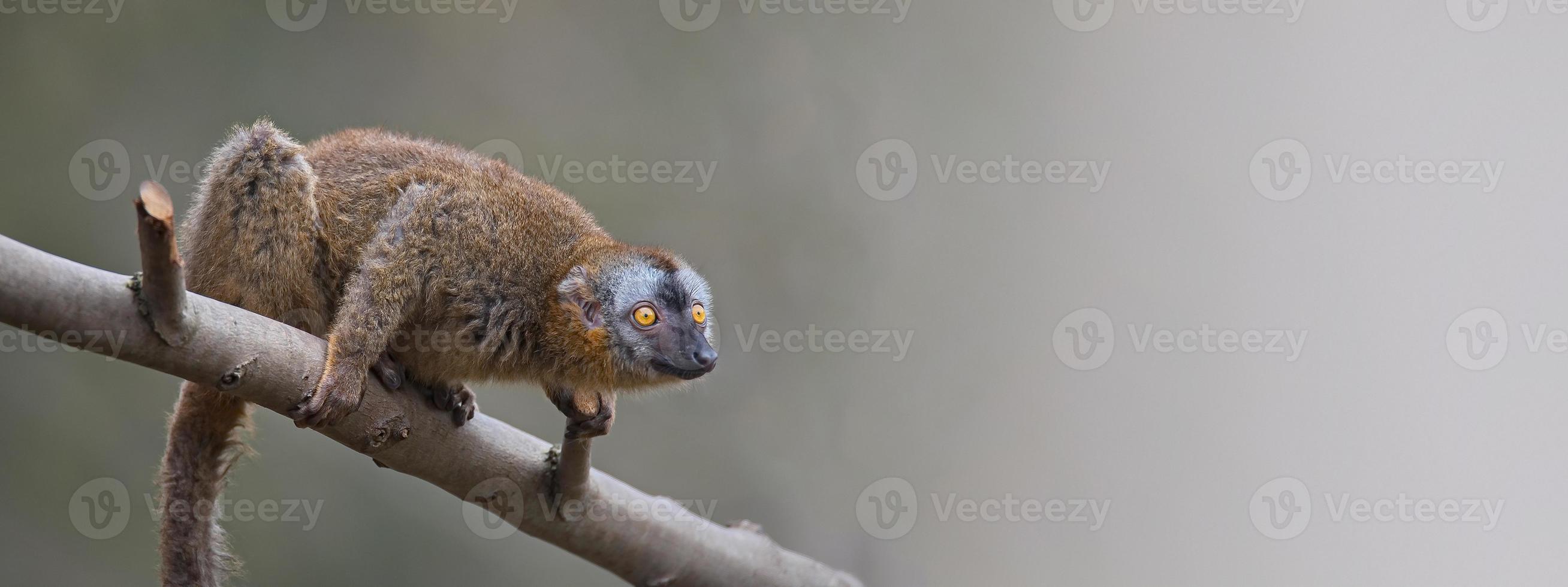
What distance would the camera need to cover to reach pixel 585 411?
3.93 metres

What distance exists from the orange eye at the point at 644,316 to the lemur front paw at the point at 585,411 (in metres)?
0.37


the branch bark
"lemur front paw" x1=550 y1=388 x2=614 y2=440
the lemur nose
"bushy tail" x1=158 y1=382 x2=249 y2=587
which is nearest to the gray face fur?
the lemur nose

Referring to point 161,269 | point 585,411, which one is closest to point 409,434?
point 585,411

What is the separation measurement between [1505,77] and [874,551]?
5082 millimetres

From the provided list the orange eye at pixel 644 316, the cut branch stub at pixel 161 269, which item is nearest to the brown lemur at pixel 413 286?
the orange eye at pixel 644 316

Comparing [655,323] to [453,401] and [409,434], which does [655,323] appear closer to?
[453,401]

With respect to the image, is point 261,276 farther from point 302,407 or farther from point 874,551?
point 874,551

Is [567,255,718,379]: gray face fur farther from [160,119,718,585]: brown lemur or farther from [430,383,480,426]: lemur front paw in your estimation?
[430,383,480,426]: lemur front paw

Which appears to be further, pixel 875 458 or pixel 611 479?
pixel 875 458

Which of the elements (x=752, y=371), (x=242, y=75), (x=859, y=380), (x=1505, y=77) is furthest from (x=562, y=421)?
(x=1505, y=77)

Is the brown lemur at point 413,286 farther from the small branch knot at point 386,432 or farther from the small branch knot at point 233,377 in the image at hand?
the small branch knot at point 233,377

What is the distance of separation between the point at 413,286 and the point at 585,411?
0.82 meters

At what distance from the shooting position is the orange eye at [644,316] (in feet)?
12.5

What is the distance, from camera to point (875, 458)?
25.3 ft
